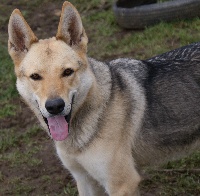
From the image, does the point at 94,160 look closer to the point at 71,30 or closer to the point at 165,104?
the point at 165,104

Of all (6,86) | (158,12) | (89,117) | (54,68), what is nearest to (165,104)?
(89,117)

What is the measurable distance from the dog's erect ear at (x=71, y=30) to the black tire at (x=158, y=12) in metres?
4.13

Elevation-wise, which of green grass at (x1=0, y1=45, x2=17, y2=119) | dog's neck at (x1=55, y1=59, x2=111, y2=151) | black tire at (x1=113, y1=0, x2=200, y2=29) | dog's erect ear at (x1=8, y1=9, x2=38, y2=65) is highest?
dog's erect ear at (x1=8, y1=9, x2=38, y2=65)

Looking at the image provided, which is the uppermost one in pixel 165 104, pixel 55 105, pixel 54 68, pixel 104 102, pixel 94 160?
pixel 54 68

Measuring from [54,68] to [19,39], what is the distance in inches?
18.7

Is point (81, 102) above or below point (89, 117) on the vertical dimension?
above

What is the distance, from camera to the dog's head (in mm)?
3568

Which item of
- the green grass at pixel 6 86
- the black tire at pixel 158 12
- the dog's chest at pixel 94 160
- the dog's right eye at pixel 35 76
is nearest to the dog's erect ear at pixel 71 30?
the dog's right eye at pixel 35 76

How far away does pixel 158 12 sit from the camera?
7922 millimetres

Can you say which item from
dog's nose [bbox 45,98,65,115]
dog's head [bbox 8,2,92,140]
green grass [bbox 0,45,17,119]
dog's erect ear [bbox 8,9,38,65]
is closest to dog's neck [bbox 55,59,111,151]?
dog's head [bbox 8,2,92,140]

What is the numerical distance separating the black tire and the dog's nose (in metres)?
4.67

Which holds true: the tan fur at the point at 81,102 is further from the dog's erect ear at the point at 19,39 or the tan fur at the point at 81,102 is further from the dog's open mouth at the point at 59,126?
the dog's open mouth at the point at 59,126

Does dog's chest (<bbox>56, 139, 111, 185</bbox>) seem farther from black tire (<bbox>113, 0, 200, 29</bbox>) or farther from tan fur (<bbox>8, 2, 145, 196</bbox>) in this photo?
black tire (<bbox>113, 0, 200, 29</bbox>)

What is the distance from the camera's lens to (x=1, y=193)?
16.9 feet
